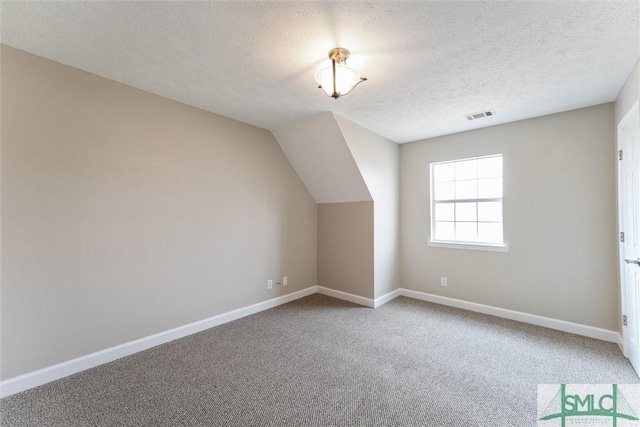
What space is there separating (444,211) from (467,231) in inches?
16.3

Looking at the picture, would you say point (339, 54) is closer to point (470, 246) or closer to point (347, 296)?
point (470, 246)

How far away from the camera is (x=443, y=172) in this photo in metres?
3.93

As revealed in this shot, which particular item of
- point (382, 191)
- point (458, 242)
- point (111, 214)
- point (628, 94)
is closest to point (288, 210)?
point (382, 191)

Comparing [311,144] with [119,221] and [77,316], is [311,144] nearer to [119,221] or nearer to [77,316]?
[119,221]

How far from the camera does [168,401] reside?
6.00 ft

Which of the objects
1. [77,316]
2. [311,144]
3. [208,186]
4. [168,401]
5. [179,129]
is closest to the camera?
[168,401]

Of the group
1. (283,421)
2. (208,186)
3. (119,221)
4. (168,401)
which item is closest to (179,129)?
(208,186)

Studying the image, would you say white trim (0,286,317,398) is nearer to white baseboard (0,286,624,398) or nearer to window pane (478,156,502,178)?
white baseboard (0,286,624,398)

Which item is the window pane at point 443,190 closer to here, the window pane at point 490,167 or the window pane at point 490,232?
the window pane at point 490,167

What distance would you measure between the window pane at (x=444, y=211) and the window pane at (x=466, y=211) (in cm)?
9

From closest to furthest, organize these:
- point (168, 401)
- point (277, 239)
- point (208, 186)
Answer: point (168, 401) → point (208, 186) → point (277, 239)

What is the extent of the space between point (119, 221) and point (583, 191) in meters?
4.65

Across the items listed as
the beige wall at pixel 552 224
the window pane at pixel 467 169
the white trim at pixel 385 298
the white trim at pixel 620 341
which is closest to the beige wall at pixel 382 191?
the white trim at pixel 385 298

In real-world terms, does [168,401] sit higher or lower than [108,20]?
lower
